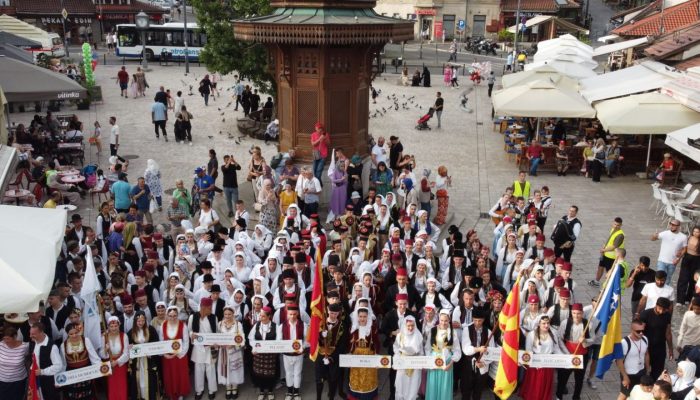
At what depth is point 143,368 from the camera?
28.1 feet

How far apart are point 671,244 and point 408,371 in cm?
622

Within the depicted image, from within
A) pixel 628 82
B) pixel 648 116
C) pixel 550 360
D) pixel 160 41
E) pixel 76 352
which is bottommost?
pixel 550 360

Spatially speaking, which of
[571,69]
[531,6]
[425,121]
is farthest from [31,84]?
[531,6]

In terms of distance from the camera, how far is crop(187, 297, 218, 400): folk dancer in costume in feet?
28.6

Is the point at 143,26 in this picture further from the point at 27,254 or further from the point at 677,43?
the point at 27,254

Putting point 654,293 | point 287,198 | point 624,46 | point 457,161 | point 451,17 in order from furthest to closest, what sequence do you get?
point 451,17, point 624,46, point 457,161, point 287,198, point 654,293

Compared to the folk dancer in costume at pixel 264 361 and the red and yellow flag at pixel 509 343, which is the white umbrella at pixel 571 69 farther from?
the folk dancer in costume at pixel 264 361

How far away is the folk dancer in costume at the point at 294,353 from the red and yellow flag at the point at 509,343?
2.71 m

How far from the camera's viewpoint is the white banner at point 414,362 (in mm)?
8312

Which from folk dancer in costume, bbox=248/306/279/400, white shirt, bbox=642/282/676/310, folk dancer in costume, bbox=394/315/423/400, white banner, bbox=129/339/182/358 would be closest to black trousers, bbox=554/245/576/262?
white shirt, bbox=642/282/676/310

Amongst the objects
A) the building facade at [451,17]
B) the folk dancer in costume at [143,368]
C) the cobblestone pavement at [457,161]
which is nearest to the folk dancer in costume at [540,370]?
the cobblestone pavement at [457,161]

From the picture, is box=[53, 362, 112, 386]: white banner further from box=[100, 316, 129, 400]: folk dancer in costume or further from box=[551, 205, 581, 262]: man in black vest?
box=[551, 205, 581, 262]: man in black vest

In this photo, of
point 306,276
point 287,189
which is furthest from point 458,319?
point 287,189

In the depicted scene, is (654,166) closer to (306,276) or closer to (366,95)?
(366,95)
